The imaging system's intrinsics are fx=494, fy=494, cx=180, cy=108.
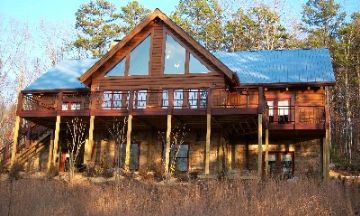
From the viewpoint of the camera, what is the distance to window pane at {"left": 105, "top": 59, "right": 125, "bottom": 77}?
2648 cm

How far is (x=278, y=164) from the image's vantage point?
26.6 meters

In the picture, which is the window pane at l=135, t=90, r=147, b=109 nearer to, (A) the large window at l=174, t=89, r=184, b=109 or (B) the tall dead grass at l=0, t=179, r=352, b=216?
(A) the large window at l=174, t=89, r=184, b=109

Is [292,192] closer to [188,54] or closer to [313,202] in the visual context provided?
[313,202]

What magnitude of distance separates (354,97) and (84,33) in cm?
2719

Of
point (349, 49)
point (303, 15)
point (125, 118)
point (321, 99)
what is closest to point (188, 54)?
point (125, 118)

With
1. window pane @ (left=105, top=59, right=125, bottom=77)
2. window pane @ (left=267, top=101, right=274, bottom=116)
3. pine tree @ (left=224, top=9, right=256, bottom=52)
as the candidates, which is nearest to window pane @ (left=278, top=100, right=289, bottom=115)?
window pane @ (left=267, top=101, right=274, bottom=116)

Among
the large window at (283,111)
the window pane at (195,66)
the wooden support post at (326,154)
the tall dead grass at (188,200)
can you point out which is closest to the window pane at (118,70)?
the window pane at (195,66)

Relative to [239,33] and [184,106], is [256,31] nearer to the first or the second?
[239,33]

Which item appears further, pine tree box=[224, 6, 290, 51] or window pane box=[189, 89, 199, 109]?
pine tree box=[224, 6, 290, 51]

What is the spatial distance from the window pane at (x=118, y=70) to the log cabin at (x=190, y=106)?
5cm

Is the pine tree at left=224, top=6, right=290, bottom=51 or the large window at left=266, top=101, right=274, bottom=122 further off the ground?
the pine tree at left=224, top=6, right=290, bottom=51

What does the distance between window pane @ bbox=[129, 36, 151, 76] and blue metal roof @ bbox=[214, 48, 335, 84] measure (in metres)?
5.01

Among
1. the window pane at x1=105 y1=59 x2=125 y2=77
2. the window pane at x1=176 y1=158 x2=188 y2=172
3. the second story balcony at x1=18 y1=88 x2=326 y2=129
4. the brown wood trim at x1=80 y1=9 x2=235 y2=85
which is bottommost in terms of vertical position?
the window pane at x1=176 y1=158 x2=188 y2=172

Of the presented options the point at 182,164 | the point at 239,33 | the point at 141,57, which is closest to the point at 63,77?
the point at 141,57
